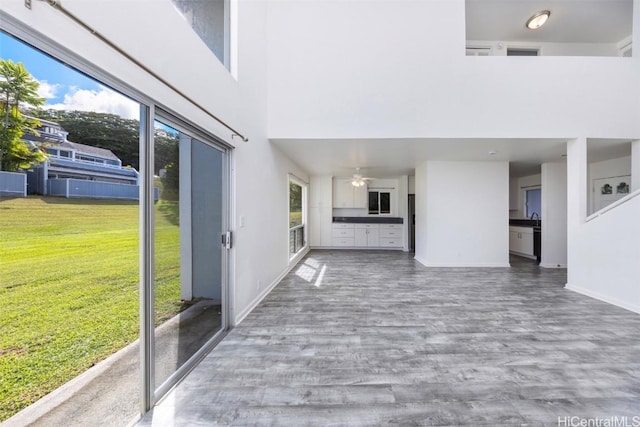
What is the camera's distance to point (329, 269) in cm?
554

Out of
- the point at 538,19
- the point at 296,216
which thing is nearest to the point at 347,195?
the point at 296,216

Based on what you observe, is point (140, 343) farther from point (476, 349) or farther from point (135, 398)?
point (476, 349)

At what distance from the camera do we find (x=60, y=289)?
3.92 feet

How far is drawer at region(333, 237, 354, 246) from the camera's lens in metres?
8.31

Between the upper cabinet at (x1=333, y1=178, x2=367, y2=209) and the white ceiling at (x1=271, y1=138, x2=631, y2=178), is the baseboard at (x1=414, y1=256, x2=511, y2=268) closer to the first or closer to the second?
the white ceiling at (x1=271, y1=138, x2=631, y2=178)

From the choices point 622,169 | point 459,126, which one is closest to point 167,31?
point 459,126

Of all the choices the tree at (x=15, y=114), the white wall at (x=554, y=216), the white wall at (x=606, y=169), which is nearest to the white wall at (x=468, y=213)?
the white wall at (x=554, y=216)

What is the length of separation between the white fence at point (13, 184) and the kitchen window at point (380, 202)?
821cm

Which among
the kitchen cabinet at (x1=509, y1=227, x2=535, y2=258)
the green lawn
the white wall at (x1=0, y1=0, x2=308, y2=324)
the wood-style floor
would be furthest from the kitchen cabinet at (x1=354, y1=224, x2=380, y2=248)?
the green lawn

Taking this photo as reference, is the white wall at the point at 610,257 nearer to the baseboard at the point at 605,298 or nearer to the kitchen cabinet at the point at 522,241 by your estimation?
the baseboard at the point at 605,298

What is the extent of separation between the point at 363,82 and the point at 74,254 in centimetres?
385

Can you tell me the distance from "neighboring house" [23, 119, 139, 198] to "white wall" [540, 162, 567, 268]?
23.7 ft

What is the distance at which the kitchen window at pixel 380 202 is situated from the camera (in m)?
8.76

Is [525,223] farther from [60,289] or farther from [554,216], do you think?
[60,289]
